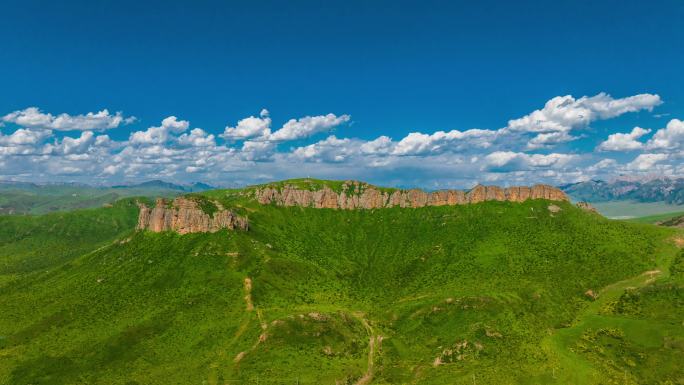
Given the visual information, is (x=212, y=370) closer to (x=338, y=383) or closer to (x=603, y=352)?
(x=338, y=383)

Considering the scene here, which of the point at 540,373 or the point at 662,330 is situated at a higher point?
the point at 662,330

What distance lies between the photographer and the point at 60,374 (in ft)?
649

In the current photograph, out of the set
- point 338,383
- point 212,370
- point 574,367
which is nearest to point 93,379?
point 212,370

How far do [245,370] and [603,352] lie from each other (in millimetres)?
155028

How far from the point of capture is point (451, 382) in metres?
184

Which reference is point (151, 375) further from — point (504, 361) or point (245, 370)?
point (504, 361)

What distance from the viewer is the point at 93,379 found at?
7667 inches

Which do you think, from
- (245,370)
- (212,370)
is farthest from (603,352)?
(212,370)

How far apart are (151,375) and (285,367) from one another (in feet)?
189

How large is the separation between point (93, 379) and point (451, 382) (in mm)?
152526

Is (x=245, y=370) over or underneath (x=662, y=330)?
underneath

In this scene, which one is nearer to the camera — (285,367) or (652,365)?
(652,365)

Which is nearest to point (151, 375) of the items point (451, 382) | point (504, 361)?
point (451, 382)

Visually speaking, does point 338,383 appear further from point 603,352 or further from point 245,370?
point 603,352
